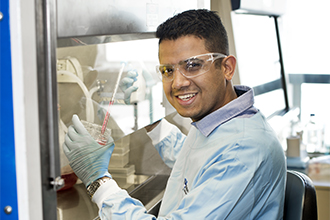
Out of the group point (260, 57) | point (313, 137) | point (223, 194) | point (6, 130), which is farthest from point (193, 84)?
point (313, 137)

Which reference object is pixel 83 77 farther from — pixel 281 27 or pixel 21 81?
pixel 281 27

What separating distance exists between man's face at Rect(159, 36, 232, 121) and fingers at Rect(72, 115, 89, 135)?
1.22 feet

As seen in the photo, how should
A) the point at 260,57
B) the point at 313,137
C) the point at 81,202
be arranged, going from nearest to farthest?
the point at 81,202 < the point at 260,57 < the point at 313,137

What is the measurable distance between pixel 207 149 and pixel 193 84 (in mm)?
228

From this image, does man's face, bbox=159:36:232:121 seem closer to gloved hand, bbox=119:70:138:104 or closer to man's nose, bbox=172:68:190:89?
man's nose, bbox=172:68:190:89

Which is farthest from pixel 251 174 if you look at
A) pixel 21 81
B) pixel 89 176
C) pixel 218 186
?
pixel 21 81

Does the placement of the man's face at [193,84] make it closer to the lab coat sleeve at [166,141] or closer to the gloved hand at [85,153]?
the gloved hand at [85,153]

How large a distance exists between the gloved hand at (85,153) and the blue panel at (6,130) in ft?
0.54

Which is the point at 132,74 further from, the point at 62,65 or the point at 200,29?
the point at 62,65

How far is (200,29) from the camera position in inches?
44.8

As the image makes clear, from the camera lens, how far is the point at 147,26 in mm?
1356

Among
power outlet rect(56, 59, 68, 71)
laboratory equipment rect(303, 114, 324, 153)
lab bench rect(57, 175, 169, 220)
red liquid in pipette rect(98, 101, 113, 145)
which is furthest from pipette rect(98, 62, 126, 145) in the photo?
laboratory equipment rect(303, 114, 324, 153)

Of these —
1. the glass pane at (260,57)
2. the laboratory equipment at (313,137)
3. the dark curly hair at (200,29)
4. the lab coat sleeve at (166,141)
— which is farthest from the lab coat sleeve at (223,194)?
the laboratory equipment at (313,137)

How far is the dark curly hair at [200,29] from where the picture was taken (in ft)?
3.74
